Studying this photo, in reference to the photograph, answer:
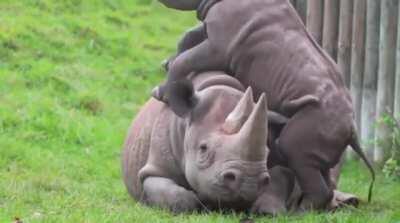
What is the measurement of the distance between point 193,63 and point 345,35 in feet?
11.4

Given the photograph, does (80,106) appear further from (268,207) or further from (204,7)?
(268,207)

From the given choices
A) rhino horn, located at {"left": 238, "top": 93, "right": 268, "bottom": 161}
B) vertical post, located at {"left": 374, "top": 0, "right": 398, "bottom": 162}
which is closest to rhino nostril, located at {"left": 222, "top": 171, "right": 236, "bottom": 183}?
rhino horn, located at {"left": 238, "top": 93, "right": 268, "bottom": 161}

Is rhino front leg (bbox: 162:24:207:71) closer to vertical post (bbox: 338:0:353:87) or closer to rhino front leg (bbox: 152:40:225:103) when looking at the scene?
rhino front leg (bbox: 152:40:225:103)

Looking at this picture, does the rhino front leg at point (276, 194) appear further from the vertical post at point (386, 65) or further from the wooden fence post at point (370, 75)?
the wooden fence post at point (370, 75)

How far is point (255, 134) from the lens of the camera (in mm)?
6113

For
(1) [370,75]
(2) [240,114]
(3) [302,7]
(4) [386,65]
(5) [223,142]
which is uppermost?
(2) [240,114]

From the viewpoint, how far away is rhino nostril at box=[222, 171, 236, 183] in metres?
6.18

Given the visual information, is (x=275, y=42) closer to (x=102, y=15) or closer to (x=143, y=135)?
(x=143, y=135)

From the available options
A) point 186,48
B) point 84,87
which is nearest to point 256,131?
point 186,48

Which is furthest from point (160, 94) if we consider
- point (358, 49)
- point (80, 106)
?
point (80, 106)

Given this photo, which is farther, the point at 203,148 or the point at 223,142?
the point at 203,148

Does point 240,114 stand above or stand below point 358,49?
above

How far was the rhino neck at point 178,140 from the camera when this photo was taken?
684 centimetres

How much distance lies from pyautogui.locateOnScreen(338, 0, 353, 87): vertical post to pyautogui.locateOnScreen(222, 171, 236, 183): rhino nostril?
4191 millimetres
